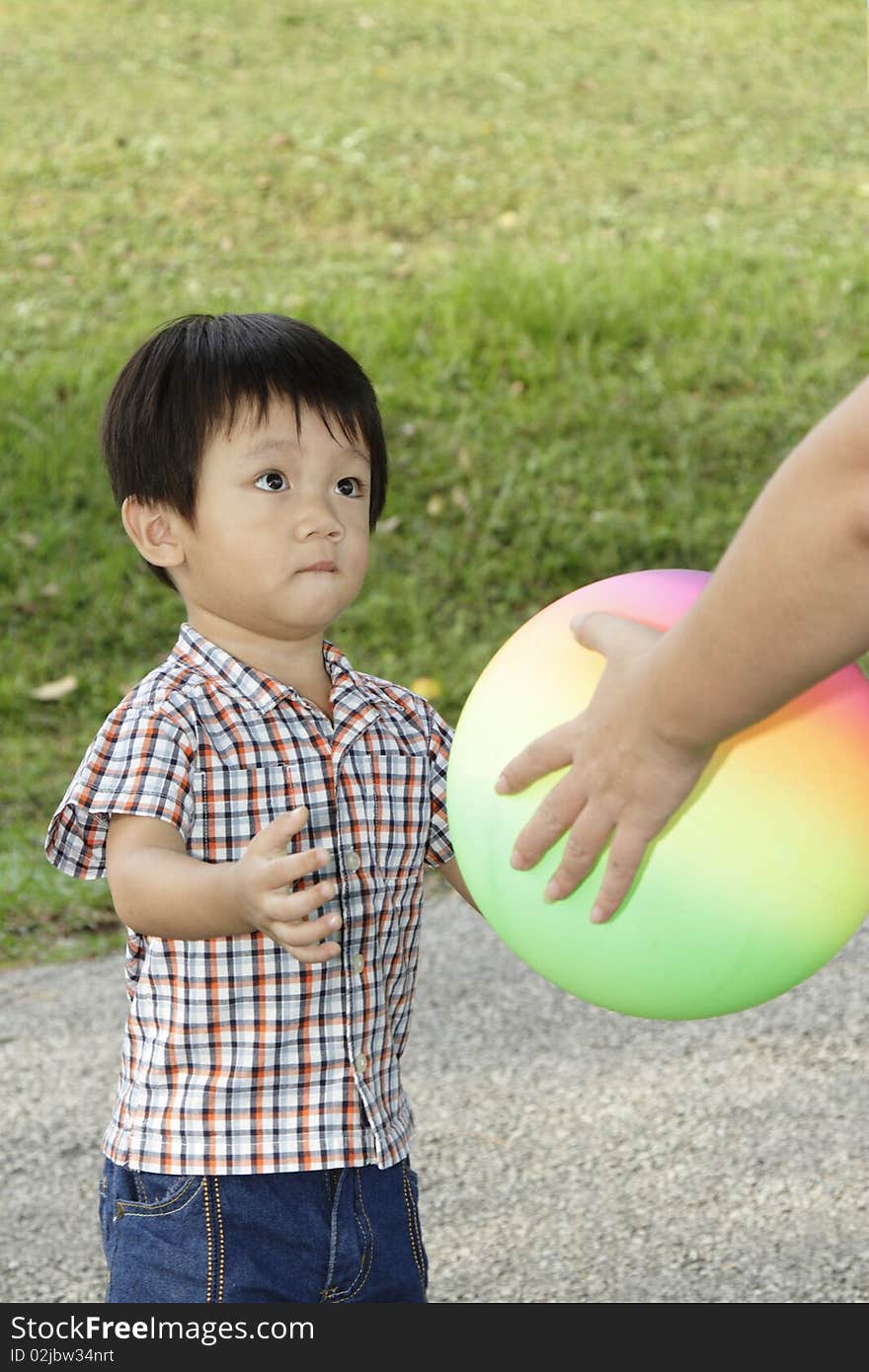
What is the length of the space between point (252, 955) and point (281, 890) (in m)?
0.25

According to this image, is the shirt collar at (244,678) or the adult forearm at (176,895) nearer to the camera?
the adult forearm at (176,895)

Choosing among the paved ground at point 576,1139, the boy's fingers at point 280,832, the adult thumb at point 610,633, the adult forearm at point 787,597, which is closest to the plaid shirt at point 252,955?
the boy's fingers at point 280,832

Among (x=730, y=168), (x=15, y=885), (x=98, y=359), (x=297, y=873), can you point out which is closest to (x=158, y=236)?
(x=98, y=359)

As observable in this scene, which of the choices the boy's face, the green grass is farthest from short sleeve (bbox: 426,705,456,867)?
the green grass

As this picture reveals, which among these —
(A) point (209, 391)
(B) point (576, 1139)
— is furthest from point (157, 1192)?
(B) point (576, 1139)

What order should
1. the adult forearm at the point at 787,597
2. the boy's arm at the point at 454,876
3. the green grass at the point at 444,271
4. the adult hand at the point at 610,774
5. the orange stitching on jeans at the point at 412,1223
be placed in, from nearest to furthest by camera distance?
the adult forearm at the point at 787,597
the adult hand at the point at 610,774
the orange stitching on jeans at the point at 412,1223
the boy's arm at the point at 454,876
the green grass at the point at 444,271

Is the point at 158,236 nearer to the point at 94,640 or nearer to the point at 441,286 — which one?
the point at 441,286

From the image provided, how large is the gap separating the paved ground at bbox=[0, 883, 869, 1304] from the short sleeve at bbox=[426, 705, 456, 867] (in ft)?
3.41

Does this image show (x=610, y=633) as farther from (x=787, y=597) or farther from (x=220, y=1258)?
(x=220, y=1258)

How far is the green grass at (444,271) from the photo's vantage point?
6.64 meters

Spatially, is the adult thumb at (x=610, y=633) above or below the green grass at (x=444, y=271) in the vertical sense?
below

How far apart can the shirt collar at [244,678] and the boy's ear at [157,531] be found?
10 cm

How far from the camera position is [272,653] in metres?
2.22

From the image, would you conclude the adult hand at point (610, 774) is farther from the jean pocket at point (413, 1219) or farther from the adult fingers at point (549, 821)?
the jean pocket at point (413, 1219)
